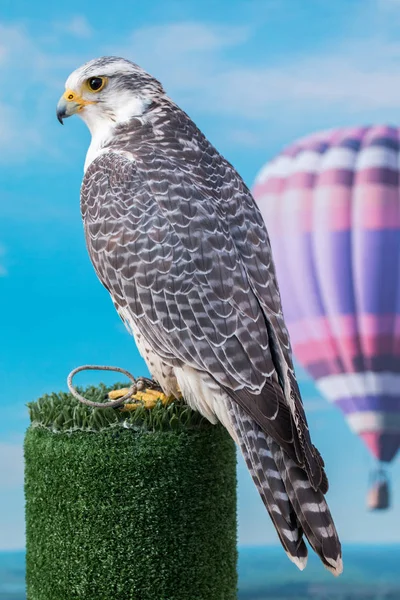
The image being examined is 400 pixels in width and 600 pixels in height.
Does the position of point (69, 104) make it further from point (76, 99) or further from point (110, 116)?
point (110, 116)

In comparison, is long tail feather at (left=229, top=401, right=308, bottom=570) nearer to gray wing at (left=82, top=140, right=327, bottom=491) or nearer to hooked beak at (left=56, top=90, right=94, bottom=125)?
gray wing at (left=82, top=140, right=327, bottom=491)

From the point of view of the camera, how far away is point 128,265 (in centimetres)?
267

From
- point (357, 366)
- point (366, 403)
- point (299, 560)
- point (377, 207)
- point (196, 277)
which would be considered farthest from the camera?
point (366, 403)

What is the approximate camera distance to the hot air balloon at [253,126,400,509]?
25.4ft

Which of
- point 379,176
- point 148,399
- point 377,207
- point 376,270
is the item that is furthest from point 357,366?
point 148,399

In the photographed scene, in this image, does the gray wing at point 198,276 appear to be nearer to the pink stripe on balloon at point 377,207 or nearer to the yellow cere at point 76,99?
the yellow cere at point 76,99

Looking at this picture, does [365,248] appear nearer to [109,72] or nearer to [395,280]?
[395,280]

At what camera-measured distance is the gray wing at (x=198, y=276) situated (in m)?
2.49

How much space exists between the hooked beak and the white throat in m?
0.03

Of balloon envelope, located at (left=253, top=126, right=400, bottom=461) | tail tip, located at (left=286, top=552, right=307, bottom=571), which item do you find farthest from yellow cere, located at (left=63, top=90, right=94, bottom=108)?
balloon envelope, located at (left=253, top=126, right=400, bottom=461)

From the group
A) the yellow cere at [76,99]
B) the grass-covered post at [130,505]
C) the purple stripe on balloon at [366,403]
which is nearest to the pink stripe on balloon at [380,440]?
the purple stripe on balloon at [366,403]

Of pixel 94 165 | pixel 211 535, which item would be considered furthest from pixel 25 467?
pixel 94 165

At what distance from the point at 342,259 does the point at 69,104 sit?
5.05 m

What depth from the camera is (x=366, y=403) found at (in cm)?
834
